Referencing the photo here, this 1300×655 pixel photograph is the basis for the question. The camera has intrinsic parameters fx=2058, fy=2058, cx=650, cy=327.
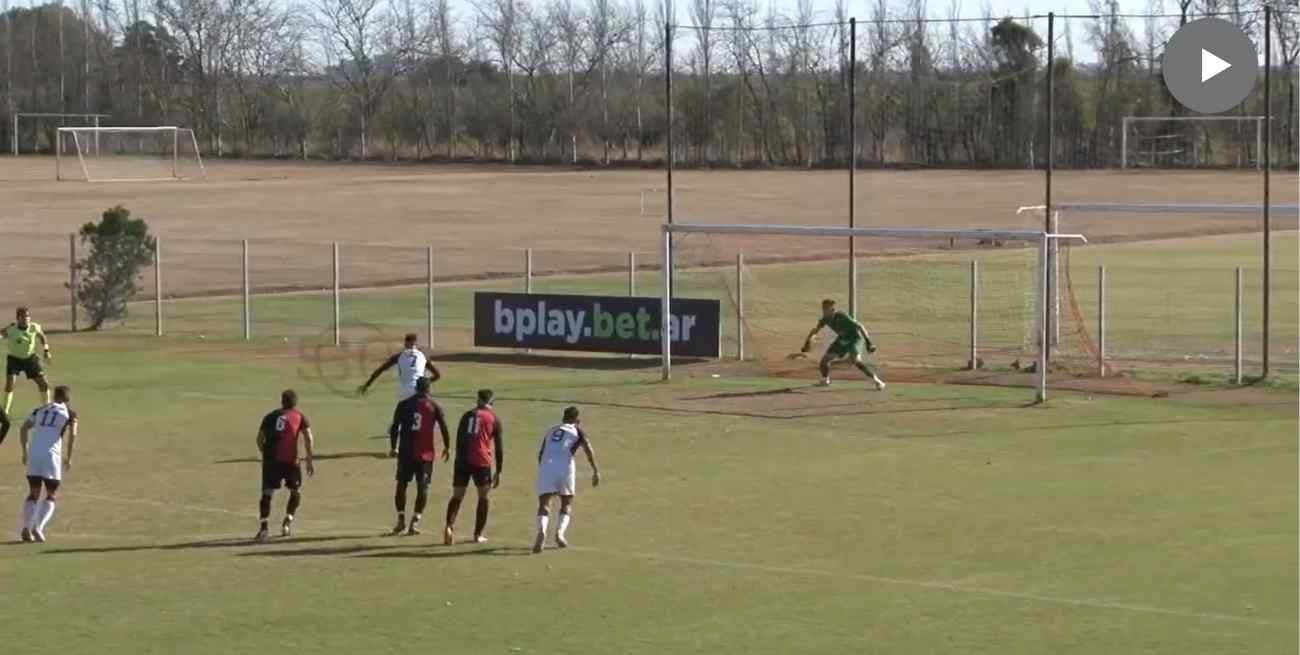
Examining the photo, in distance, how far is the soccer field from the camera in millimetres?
16672

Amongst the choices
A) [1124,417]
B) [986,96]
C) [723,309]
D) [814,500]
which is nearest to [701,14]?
[986,96]

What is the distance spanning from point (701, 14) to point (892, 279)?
57214 millimetres

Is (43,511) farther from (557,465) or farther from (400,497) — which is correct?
(557,465)

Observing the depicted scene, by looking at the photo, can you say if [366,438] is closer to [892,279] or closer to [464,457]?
[464,457]

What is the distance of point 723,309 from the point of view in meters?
49.2

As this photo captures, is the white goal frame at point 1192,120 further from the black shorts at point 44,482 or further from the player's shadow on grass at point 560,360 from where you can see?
the black shorts at point 44,482

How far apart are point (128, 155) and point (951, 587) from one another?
98725mm

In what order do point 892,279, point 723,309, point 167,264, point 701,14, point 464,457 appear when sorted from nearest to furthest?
point 464,457
point 723,309
point 892,279
point 167,264
point 701,14

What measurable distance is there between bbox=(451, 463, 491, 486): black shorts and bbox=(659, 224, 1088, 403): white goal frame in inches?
566

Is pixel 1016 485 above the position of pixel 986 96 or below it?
below

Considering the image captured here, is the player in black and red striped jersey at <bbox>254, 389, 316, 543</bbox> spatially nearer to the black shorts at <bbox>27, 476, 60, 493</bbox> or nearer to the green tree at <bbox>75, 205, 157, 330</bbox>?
the black shorts at <bbox>27, 476, 60, 493</bbox>

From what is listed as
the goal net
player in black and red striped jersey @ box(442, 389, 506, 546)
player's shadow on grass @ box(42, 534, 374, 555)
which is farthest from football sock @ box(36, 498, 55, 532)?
the goal net

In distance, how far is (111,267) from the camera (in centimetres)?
4784
